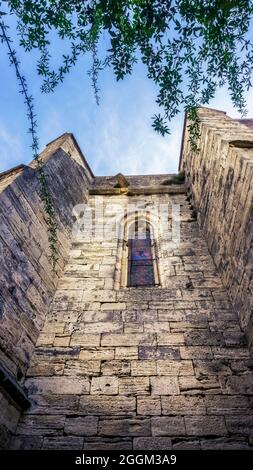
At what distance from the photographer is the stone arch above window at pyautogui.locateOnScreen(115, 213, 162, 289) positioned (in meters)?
5.00

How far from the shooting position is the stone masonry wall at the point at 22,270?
10.1 feet

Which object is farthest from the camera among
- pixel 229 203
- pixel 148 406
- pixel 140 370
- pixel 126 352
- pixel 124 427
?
pixel 229 203

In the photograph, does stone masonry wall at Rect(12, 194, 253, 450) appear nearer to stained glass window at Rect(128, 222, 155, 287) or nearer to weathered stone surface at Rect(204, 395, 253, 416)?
weathered stone surface at Rect(204, 395, 253, 416)

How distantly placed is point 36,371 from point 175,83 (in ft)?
11.0

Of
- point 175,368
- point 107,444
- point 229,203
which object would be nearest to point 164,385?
point 175,368

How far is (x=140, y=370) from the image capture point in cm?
327

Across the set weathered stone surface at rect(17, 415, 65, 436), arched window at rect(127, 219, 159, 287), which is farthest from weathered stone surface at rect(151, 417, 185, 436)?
arched window at rect(127, 219, 159, 287)

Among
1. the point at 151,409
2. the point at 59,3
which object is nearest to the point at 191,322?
the point at 151,409

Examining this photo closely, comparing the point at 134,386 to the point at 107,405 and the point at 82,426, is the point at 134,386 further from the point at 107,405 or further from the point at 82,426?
the point at 82,426

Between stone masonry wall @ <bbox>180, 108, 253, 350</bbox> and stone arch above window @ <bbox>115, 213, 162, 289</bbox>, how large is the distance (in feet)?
3.46

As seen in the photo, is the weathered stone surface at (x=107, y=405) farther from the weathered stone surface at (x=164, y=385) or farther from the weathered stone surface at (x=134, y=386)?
the weathered stone surface at (x=164, y=385)

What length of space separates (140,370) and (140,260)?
2587 mm

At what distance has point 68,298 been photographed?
439cm
